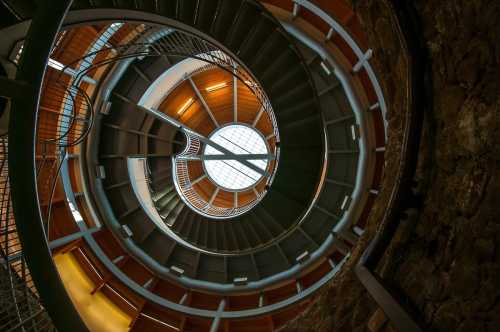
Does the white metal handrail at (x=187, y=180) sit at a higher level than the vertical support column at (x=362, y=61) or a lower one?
lower

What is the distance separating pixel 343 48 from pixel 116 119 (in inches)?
308

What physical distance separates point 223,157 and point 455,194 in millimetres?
10328

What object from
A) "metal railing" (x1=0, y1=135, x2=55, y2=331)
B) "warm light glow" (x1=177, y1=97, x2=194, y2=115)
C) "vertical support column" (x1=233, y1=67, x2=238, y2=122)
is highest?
"vertical support column" (x1=233, y1=67, x2=238, y2=122)

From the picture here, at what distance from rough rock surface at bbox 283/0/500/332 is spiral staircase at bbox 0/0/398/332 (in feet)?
15.7

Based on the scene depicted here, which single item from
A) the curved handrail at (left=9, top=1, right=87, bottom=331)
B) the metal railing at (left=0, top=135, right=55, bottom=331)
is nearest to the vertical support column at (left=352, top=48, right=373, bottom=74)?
the curved handrail at (left=9, top=1, right=87, bottom=331)

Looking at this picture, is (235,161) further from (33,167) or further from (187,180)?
(33,167)

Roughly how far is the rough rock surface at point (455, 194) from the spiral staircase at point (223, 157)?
189 inches

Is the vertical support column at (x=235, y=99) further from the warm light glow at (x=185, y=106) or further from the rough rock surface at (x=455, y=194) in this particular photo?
the rough rock surface at (x=455, y=194)

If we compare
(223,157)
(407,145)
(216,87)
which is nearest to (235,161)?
(216,87)

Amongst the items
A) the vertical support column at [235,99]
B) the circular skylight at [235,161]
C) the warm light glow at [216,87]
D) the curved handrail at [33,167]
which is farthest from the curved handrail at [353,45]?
the circular skylight at [235,161]

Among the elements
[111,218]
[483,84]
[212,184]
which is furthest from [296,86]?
[212,184]

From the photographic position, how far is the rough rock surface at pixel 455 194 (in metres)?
2.00

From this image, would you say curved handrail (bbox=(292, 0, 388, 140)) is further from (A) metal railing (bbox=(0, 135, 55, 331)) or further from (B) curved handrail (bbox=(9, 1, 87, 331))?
(A) metal railing (bbox=(0, 135, 55, 331))

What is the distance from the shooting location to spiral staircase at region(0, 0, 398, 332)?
24.5 feet
